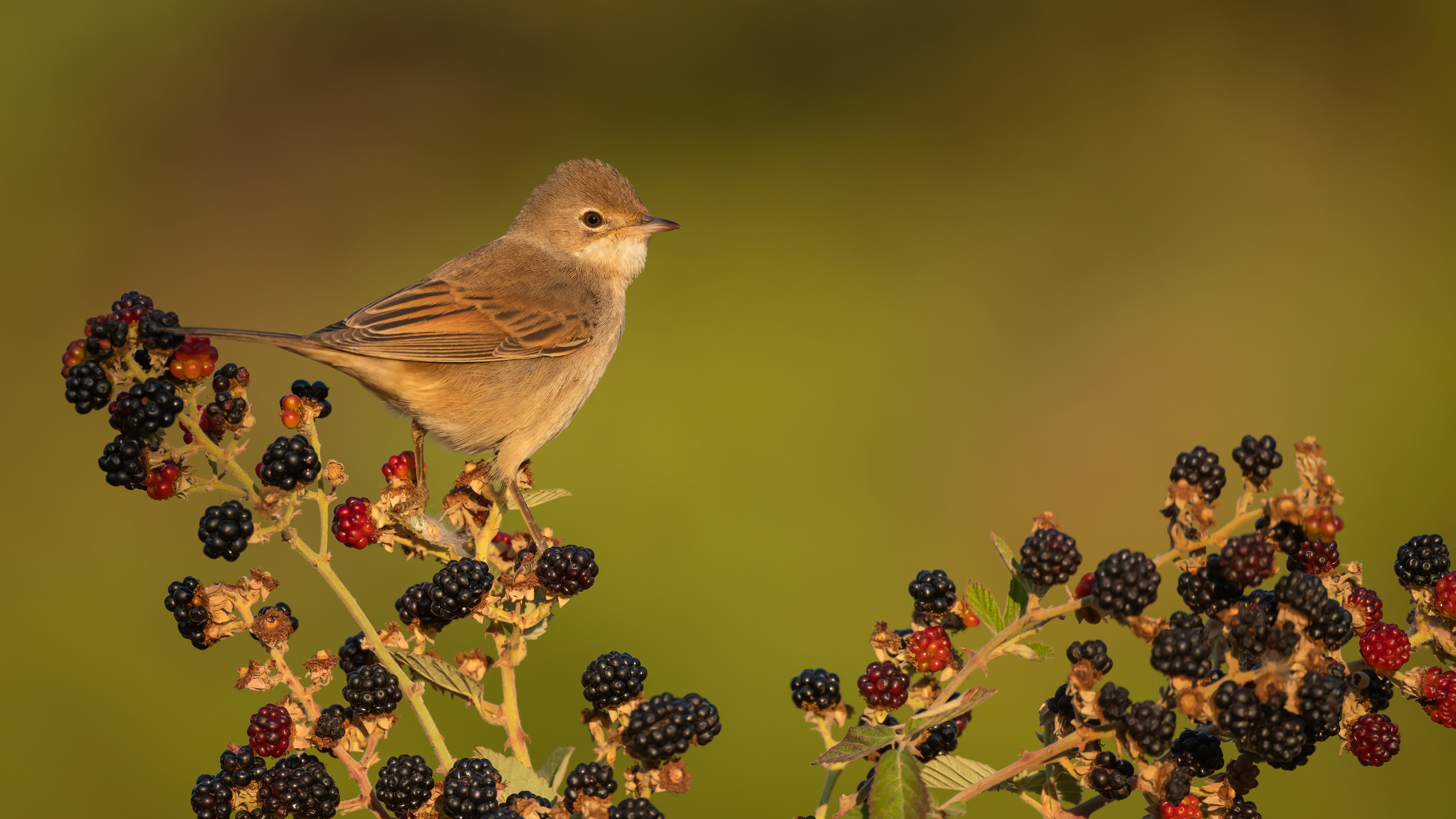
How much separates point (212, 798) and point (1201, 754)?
1840 mm

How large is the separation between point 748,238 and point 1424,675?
7.42 meters

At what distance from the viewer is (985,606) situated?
229cm

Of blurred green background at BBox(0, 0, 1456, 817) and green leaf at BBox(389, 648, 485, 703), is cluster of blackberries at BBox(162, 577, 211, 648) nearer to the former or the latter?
green leaf at BBox(389, 648, 485, 703)

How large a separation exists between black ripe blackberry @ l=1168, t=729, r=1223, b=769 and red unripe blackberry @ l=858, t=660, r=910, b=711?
500 mm

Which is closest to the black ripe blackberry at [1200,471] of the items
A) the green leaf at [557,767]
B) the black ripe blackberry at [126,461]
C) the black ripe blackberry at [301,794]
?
the green leaf at [557,767]

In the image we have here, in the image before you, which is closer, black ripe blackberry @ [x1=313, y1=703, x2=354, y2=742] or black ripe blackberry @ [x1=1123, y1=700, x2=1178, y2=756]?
black ripe blackberry @ [x1=1123, y1=700, x2=1178, y2=756]

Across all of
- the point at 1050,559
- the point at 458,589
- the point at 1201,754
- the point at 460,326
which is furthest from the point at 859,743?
the point at 460,326

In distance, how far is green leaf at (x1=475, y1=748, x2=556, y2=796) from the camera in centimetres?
218

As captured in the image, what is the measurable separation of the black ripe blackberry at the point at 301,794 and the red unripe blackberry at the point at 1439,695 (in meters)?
2.07

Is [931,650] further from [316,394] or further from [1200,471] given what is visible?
[316,394]

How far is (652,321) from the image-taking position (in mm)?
8570

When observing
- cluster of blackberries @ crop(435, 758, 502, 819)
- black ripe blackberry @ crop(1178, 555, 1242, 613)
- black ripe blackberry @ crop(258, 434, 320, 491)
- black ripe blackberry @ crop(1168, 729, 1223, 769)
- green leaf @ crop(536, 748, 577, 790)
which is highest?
black ripe blackberry @ crop(258, 434, 320, 491)

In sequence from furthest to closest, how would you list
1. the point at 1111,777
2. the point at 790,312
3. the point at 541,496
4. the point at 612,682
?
the point at 790,312
the point at 541,496
the point at 612,682
the point at 1111,777

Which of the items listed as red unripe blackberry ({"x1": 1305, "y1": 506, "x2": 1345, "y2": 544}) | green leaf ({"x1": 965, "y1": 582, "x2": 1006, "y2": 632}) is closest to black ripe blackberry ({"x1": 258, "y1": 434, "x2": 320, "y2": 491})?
green leaf ({"x1": 965, "y1": 582, "x2": 1006, "y2": 632})
